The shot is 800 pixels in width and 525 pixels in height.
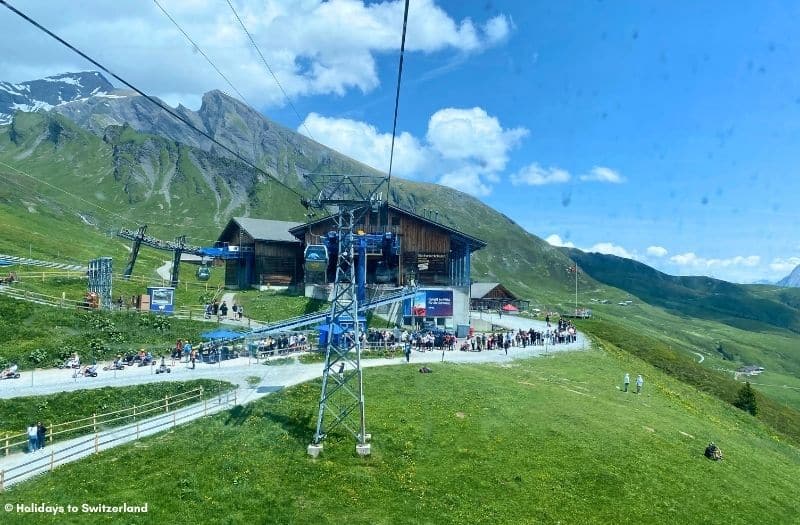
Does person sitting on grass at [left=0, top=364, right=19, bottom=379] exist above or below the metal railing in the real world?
above

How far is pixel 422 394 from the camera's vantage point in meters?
34.4

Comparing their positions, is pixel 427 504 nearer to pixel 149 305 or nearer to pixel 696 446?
pixel 696 446

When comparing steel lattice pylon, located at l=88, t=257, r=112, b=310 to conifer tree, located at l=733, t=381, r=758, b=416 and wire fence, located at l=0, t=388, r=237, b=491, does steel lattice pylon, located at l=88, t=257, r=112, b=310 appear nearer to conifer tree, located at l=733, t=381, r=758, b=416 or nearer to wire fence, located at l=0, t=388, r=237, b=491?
wire fence, located at l=0, t=388, r=237, b=491

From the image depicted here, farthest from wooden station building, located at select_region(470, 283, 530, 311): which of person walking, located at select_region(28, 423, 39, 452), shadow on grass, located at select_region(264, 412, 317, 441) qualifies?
person walking, located at select_region(28, 423, 39, 452)

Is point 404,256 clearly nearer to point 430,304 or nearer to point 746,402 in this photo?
point 430,304

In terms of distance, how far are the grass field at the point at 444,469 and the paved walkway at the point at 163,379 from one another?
5.40 feet

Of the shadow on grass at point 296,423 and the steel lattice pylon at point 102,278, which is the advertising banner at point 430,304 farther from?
the shadow on grass at point 296,423

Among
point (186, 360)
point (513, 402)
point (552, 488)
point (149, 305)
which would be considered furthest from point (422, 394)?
point (149, 305)

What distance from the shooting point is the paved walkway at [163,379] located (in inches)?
1028

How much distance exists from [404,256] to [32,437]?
4714 cm

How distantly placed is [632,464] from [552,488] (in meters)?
5.47

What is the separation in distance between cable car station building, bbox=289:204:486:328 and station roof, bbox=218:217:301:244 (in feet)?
34.5

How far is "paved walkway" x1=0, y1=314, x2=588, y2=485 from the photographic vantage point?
2611cm

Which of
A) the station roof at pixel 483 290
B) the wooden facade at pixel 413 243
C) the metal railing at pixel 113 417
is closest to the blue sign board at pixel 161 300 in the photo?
the metal railing at pixel 113 417
